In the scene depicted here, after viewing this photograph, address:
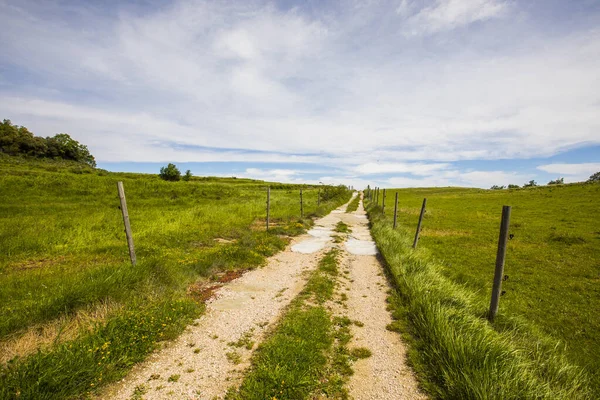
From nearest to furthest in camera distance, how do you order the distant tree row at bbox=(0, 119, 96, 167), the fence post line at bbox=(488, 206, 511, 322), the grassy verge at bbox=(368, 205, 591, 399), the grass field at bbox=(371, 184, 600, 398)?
1. the grassy verge at bbox=(368, 205, 591, 399)
2. the fence post line at bbox=(488, 206, 511, 322)
3. the grass field at bbox=(371, 184, 600, 398)
4. the distant tree row at bbox=(0, 119, 96, 167)

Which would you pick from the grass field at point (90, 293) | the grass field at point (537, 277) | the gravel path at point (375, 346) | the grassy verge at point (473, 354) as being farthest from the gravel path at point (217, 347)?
the grass field at point (537, 277)

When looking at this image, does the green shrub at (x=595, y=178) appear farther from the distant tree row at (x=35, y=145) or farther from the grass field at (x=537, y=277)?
the distant tree row at (x=35, y=145)

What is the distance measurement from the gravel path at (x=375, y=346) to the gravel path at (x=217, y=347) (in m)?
1.90

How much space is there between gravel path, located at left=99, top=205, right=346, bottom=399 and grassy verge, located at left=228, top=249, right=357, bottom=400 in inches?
13.7

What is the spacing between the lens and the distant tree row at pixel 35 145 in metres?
64.7

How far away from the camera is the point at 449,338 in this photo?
4.48 meters

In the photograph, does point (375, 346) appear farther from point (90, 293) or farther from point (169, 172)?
point (169, 172)

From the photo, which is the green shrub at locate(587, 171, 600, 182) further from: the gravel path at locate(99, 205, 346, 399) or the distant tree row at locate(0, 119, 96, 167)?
the distant tree row at locate(0, 119, 96, 167)

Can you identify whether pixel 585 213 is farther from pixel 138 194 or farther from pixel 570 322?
pixel 138 194

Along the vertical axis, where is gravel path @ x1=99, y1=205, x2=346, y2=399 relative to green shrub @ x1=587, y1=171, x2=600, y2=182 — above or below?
below

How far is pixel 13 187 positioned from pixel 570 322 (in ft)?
141

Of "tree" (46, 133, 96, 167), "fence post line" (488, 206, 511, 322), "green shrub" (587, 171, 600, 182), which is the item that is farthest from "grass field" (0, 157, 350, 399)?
"green shrub" (587, 171, 600, 182)

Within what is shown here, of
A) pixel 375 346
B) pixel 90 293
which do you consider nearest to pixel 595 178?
pixel 375 346

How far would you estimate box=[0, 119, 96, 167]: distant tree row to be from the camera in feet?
212
